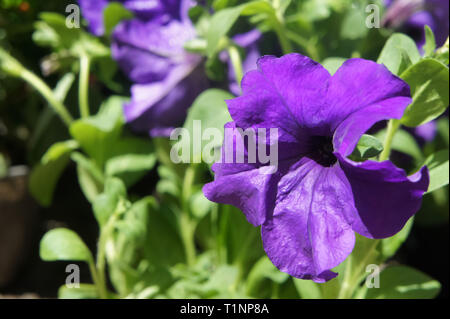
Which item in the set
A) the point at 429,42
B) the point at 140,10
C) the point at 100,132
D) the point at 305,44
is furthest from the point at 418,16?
the point at 100,132

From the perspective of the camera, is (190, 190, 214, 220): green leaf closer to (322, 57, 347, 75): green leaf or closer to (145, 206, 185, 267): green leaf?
(145, 206, 185, 267): green leaf

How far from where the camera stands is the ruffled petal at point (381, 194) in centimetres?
42

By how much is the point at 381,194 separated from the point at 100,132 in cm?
49

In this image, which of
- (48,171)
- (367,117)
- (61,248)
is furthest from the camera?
(48,171)

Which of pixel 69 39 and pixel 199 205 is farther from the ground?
pixel 69 39

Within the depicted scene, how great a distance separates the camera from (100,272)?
2.29 feet

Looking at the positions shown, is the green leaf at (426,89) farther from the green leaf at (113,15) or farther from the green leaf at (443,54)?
the green leaf at (113,15)

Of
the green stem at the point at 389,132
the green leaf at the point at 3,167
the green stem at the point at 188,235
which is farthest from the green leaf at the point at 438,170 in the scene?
the green leaf at the point at 3,167

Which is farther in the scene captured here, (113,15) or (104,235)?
(113,15)

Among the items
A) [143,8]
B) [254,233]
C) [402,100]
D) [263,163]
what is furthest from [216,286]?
[143,8]

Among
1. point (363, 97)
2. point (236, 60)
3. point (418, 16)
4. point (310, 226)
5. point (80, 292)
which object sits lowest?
point (80, 292)

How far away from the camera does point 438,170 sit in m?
0.60

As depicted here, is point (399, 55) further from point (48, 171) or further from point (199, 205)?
point (48, 171)

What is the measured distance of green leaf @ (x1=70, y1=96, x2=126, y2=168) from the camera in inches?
→ 30.7
